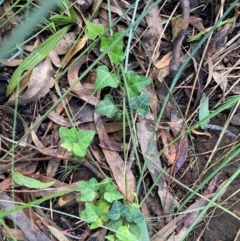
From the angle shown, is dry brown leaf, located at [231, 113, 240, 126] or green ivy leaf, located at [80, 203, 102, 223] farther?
dry brown leaf, located at [231, 113, 240, 126]

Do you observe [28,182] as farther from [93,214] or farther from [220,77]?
[220,77]

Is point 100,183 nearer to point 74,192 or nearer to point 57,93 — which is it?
point 74,192

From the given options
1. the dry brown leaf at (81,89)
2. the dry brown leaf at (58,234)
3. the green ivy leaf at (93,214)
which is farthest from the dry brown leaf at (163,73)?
the dry brown leaf at (58,234)

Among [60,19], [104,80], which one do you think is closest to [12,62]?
[60,19]

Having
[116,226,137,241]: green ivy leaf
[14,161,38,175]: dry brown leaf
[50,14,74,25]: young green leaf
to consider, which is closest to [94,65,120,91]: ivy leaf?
[50,14,74,25]: young green leaf

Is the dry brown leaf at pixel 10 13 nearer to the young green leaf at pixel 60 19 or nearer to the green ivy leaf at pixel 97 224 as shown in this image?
the young green leaf at pixel 60 19

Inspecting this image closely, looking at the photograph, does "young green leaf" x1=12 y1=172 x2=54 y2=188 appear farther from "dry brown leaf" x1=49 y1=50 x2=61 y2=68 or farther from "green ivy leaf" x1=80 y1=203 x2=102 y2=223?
"dry brown leaf" x1=49 y1=50 x2=61 y2=68
